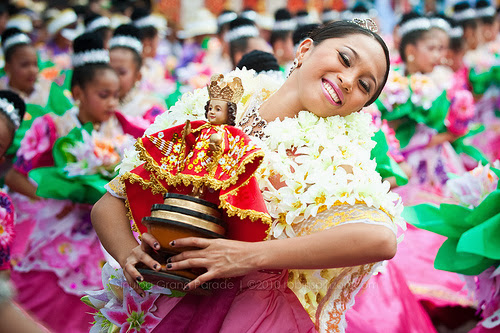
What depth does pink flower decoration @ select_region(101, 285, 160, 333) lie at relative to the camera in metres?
2.38

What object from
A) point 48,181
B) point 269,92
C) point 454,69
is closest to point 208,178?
point 269,92

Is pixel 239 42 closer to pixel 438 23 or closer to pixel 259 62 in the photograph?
pixel 438 23

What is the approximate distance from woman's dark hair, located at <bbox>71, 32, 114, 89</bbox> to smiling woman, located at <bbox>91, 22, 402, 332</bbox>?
252cm

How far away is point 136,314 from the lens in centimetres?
240

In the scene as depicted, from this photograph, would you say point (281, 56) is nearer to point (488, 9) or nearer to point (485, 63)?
point (485, 63)

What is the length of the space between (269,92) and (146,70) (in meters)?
5.47

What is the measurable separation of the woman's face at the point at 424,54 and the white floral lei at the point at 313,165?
139 inches

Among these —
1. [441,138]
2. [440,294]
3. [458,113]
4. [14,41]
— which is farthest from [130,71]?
[440,294]

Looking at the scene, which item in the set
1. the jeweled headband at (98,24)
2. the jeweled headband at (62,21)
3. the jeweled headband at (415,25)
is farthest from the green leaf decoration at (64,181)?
the jeweled headband at (62,21)

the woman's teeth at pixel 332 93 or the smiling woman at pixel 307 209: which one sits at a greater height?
the woman's teeth at pixel 332 93

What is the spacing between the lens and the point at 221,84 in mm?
2064

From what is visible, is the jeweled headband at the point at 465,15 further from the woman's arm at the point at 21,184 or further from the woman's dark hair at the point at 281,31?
the woman's arm at the point at 21,184

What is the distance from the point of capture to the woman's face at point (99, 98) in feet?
15.3

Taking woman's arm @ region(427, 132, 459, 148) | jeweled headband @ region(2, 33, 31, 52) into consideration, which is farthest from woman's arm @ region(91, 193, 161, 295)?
jeweled headband @ region(2, 33, 31, 52)
